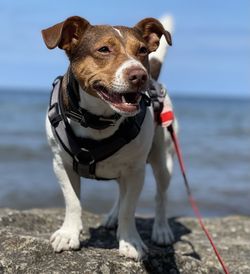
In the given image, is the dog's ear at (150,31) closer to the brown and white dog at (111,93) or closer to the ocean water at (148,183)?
the brown and white dog at (111,93)

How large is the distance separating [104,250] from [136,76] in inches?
54.0

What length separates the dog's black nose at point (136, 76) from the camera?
3.52 m

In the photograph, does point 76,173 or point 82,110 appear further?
point 76,173

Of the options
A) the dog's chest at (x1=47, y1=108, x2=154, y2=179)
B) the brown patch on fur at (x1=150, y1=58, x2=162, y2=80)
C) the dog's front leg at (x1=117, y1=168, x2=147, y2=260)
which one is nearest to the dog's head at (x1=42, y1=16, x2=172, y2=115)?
the dog's chest at (x1=47, y1=108, x2=154, y2=179)

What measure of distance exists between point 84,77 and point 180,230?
2588mm

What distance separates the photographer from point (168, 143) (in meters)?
5.21

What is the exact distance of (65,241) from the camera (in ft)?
13.5

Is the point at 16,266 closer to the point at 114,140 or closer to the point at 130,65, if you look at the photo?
the point at 114,140

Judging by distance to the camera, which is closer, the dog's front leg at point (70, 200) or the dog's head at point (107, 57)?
the dog's head at point (107, 57)

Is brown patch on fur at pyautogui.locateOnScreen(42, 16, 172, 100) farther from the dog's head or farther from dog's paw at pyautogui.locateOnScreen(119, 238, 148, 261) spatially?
dog's paw at pyautogui.locateOnScreen(119, 238, 148, 261)

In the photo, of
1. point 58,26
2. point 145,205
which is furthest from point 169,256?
point 145,205

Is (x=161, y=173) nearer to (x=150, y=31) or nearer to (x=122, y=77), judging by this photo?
(x=150, y=31)

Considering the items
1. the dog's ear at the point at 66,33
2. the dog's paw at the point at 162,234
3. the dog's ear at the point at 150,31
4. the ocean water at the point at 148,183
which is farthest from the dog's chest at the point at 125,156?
the ocean water at the point at 148,183

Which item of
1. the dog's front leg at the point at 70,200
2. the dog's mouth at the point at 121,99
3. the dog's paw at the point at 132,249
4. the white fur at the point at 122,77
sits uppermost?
the white fur at the point at 122,77
